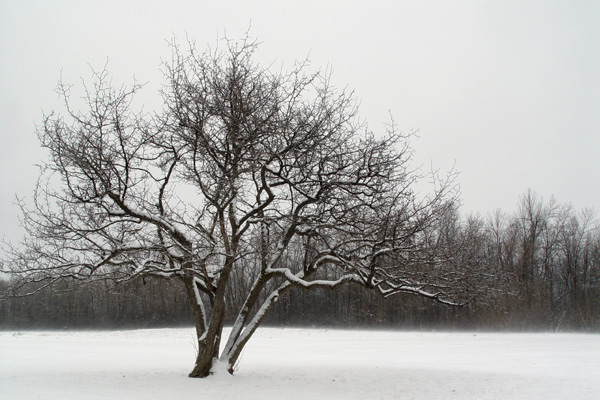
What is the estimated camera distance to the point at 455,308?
118ft

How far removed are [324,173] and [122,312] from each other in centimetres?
4266

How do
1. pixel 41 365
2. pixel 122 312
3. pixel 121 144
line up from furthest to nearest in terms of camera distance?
pixel 122 312
pixel 41 365
pixel 121 144

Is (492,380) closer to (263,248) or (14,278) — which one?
(263,248)

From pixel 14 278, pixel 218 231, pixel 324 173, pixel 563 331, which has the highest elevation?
pixel 324 173

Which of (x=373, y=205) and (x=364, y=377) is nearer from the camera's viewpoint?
(x=373, y=205)

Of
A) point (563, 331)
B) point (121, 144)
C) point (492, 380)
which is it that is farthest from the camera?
point (563, 331)

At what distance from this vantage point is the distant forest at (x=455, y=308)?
37.5m

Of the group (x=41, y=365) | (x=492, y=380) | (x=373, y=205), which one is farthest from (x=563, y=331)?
(x=41, y=365)

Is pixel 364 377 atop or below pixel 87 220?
below

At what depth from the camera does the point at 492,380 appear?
12.9m

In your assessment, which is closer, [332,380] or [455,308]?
[332,380]

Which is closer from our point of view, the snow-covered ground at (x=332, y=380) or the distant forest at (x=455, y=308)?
the snow-covered ground at (x=332, y=380)

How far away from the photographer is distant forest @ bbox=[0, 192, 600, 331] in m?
37.5

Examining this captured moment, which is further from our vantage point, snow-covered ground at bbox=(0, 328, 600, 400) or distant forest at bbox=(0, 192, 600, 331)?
distant forest at bbox=(0, 192, 600, 331)
